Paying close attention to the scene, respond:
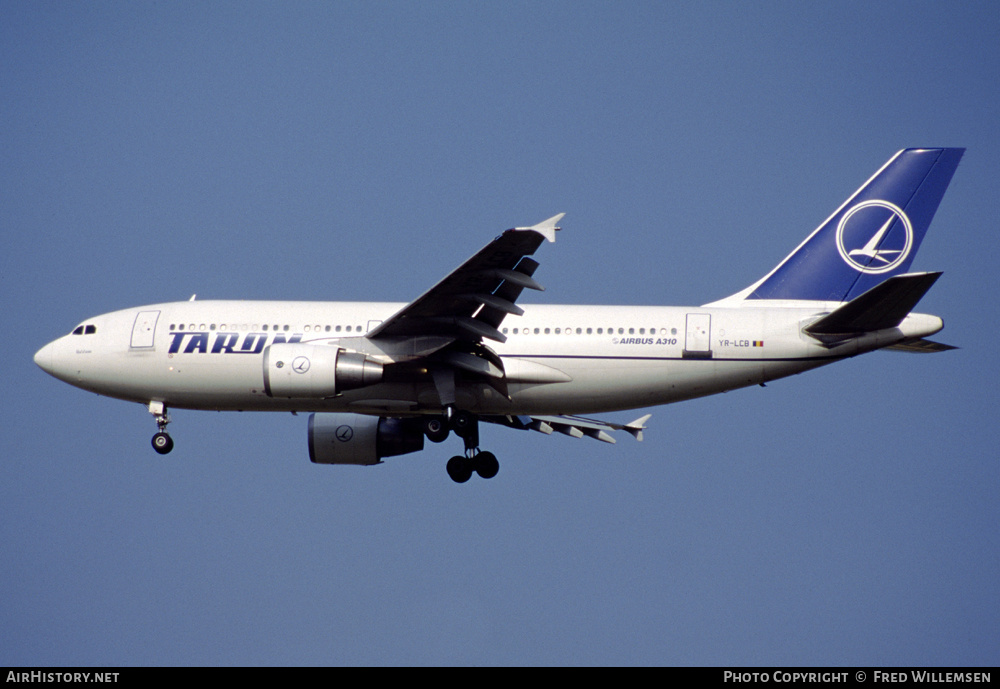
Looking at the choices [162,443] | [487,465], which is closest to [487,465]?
[487,465]

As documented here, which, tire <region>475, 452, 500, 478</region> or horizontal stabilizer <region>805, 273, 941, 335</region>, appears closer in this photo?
horizontal stabilizer <region>805, 273, 941, 335</region>

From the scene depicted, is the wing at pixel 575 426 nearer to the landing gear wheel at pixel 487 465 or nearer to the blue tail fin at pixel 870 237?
the landing gear wheel at pixel 487 465

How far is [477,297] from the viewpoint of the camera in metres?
30.4

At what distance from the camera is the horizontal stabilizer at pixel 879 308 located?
2830 cm

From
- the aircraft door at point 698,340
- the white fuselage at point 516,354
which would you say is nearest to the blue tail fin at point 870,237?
the white fuselage at point 516,354

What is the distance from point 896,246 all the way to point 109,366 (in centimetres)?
2139

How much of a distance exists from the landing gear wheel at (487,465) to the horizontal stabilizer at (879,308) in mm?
9327

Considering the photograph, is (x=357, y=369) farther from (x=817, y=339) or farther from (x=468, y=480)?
(x=817, y=339)

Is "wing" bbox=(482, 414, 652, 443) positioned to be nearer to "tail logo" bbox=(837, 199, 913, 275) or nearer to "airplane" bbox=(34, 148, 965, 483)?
"airplane" bbox=(34, 148, 965, 483)

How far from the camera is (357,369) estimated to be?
31.5 meters

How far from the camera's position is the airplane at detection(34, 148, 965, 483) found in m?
31.3

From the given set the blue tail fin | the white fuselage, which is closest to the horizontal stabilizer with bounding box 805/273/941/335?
the white fuselage

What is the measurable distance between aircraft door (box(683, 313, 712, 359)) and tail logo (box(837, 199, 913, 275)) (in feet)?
15.5
